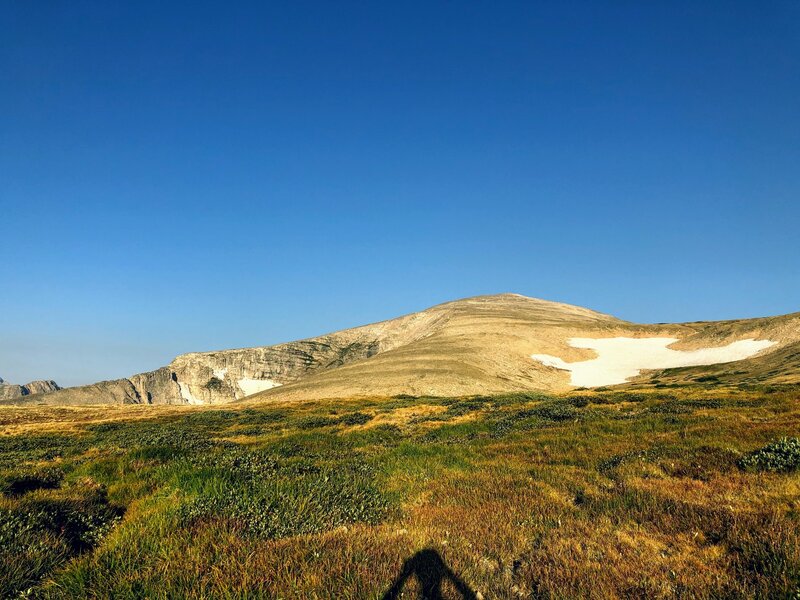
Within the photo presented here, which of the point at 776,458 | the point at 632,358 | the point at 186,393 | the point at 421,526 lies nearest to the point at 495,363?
the point at 632,358

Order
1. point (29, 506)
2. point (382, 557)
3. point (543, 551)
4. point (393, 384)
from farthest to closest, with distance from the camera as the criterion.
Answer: point (393, 384), point (29, 506), point (543, 551), point (382, 557)

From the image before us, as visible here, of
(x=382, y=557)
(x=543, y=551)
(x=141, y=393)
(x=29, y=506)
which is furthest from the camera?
(x=141, y=393)

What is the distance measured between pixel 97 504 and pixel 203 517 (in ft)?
9.03

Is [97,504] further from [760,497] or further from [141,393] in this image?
[141,393]

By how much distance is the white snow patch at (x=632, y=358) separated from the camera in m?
96.1

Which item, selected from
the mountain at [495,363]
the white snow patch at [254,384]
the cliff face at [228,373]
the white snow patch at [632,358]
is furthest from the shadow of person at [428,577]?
the white snow patch at [254,384]

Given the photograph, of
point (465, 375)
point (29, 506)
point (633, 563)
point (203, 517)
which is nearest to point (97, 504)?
point (29, 506)

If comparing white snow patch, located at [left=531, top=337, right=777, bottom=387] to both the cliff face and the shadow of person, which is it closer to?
the cliff face

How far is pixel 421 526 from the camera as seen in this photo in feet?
21.2

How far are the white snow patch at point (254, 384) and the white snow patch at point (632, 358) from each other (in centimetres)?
11069

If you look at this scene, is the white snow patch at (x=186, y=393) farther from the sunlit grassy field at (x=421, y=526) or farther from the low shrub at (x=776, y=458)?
the low shrub at (x=776, y=458)

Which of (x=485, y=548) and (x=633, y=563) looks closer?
(x=633, y=563)

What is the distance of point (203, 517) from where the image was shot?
6.29 m

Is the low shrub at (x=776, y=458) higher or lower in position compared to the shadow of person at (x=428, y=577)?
higher
